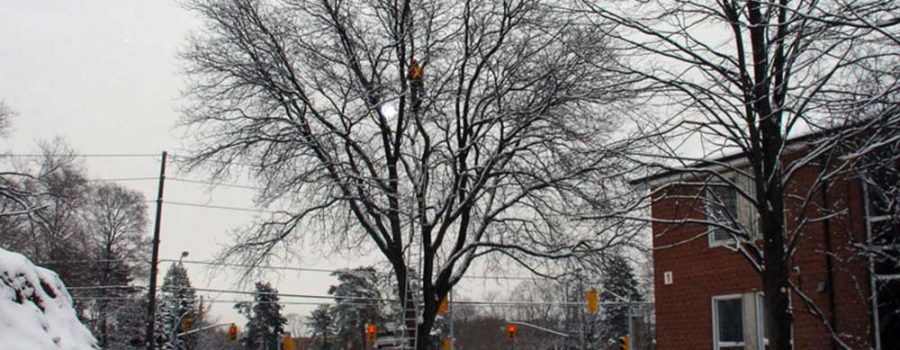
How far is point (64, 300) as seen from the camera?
7043mm

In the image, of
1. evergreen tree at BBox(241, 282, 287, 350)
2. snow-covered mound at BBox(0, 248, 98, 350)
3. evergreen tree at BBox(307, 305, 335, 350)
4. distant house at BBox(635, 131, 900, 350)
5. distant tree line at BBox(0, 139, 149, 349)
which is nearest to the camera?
snow-covered mound at BBox(0, 248, 98, 350)

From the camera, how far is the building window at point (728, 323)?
19.2m

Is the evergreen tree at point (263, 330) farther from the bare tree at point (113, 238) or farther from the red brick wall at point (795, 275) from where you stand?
the red brick wall at point (795, 275)

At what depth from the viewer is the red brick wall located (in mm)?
16531

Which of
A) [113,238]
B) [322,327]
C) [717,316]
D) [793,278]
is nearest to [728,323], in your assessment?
[717,316]

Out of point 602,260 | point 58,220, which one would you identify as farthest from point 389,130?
point 58,220

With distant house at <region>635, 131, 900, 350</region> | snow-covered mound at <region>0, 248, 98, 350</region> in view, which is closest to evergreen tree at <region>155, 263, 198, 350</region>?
distant house at <region>635, 131, 900, 350</region>

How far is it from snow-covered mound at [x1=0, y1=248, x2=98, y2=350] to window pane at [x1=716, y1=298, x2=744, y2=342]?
1536cm

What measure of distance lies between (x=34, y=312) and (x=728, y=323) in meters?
16.3

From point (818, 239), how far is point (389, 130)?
9253mm

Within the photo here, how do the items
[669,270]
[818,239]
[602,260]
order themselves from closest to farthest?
[818,239], [602,260], [669,270]

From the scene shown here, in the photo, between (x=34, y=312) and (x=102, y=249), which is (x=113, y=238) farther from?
(x=34, y=312)

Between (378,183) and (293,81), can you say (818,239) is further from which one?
(293,81)

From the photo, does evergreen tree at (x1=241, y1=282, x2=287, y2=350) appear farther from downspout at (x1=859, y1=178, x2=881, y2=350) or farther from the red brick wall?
downspout at (x1=859, y1=178, x2=881, y2=350)
